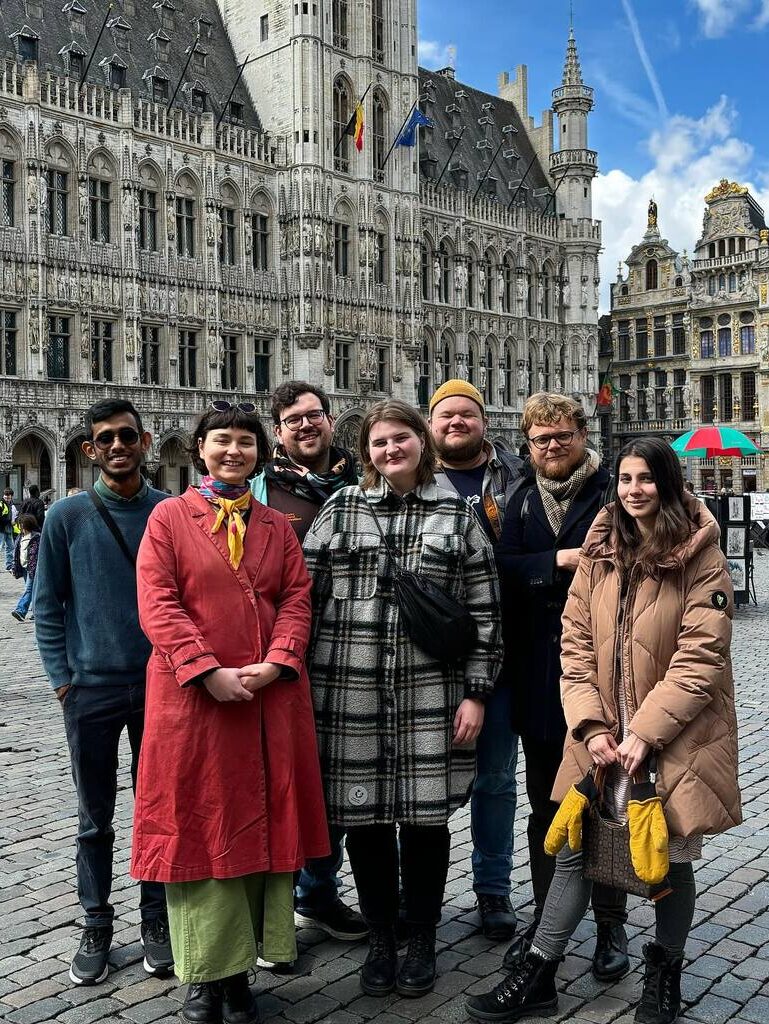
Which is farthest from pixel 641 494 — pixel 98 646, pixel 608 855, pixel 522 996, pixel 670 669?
pixel 98 646

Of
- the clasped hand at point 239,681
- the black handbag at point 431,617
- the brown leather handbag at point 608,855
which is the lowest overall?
the brown leather handbag at point 608,855

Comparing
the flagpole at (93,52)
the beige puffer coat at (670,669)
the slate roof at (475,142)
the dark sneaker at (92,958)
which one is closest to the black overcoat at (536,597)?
the beige puffer coat at (670,669)

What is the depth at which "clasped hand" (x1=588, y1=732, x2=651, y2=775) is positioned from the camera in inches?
127

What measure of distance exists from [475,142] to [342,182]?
526 inches

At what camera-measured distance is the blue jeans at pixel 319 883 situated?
4.17m

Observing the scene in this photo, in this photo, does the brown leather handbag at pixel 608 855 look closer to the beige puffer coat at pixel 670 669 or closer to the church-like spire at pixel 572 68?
the beige puffer coat at pixel 670 669

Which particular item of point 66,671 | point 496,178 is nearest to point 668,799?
point 66,671

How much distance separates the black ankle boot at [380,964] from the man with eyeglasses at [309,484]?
429 millimetres

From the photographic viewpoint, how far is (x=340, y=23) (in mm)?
32656

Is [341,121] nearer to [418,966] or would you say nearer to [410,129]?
[410,129]

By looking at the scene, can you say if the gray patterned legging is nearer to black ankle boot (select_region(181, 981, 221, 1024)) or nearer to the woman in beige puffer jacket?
the woman in beige puffer jacket

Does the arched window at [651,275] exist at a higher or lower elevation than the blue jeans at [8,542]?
higher

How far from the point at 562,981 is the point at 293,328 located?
29.1 meters

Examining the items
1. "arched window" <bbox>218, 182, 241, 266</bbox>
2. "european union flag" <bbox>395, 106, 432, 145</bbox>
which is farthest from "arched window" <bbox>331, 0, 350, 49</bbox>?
"arched window" <bbox>218, 182, 241, 266</bbox>
